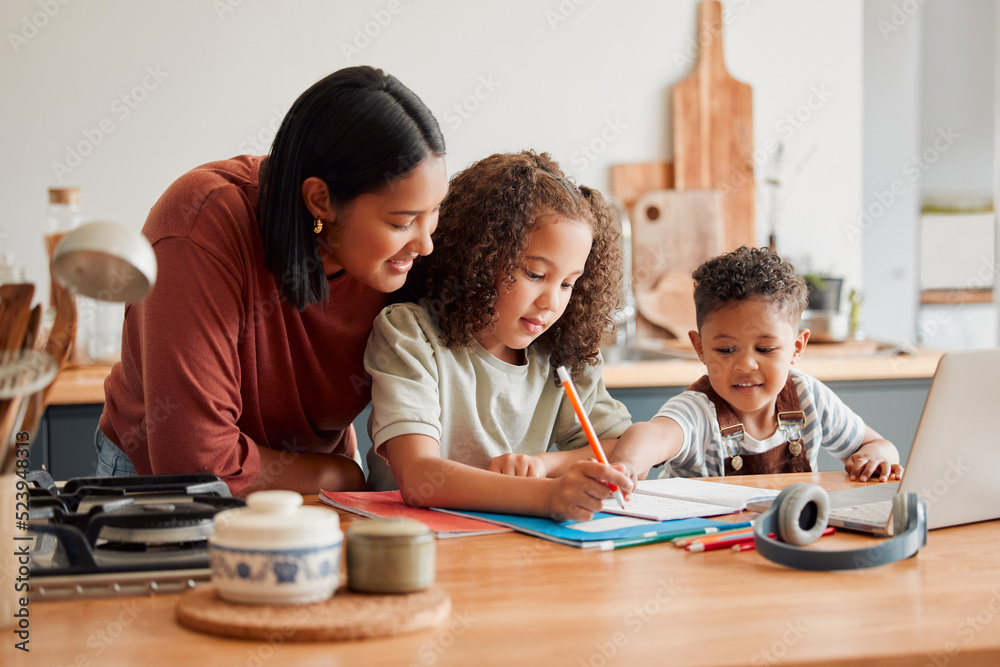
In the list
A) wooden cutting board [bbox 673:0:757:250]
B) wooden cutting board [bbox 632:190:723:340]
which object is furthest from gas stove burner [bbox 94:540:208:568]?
wooden cutting board [bbox 673:0:757:250]

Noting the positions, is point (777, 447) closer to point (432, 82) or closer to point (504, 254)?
point (504, 254)

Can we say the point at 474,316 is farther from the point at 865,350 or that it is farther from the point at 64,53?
the point at 64,53

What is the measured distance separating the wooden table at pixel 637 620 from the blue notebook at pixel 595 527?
0.04 m

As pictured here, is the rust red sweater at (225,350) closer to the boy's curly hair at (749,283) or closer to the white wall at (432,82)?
the boy's curly hair at (749,283)

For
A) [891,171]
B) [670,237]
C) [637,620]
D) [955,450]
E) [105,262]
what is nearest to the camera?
[105,262]

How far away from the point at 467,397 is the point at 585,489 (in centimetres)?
42

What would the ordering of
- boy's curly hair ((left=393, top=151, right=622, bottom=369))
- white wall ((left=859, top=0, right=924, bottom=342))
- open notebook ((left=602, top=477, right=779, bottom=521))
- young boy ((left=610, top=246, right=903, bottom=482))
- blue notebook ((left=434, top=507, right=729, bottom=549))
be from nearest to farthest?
1. blue notebook ((left=434, top=507, right=729, bottom=549))
2. open notebook ((left=602, top=477, right=779, bottom=521))
3. boy's curly hair ((left=393, top=151, right=622, bottom=369))
4. young boy ((left=610, top=246, right=903, bottom=482))
5. white wall ((left=859, top=0, right=924, bottom=342))

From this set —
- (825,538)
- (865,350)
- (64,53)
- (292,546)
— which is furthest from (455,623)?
(64,53)

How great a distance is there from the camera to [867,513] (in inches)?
39.0

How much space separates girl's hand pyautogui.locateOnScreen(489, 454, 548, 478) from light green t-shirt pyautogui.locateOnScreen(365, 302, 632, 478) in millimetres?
90

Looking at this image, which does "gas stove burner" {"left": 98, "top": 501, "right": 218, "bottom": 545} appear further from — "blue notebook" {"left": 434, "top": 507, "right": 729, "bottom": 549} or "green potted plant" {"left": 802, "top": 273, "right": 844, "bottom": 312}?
"green potted plant" {"left": 802, "top": 273, "right": 844, "bottom": 312}

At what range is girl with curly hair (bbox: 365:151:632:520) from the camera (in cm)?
119

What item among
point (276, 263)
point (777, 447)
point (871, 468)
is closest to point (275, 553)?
point (276, 263)

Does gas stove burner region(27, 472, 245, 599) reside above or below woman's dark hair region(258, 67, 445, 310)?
below
